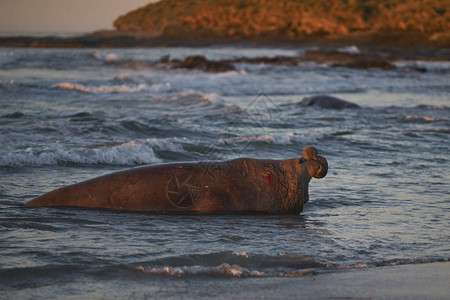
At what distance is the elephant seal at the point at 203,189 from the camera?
21.0ft

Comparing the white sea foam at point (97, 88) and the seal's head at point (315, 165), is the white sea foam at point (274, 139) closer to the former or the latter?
the seal's head at point (315, 165)

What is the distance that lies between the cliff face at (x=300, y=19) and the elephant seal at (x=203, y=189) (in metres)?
63.8

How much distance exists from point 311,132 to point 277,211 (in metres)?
5.82

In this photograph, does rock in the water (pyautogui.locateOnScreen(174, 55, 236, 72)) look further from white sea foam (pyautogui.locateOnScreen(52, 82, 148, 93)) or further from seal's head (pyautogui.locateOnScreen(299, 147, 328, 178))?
seal's head (pyautogui.locateOnScreen(299, 147, 328, 178))

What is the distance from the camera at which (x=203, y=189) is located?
6.39 metres

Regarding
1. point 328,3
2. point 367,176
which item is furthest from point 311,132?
point 328,3

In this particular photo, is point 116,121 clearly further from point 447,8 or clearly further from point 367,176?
point 447,8

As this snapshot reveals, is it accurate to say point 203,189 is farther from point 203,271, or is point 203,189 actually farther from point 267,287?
point 267,287

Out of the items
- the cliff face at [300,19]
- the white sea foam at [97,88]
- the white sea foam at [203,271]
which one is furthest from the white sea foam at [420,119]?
the cliff face at [300,19]

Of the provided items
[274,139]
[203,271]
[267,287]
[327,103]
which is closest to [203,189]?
[203,271]

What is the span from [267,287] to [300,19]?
265 feet

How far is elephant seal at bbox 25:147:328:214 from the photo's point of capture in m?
6.39

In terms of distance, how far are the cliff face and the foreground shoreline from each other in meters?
65.6

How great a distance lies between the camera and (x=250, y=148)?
1040 centimetres
